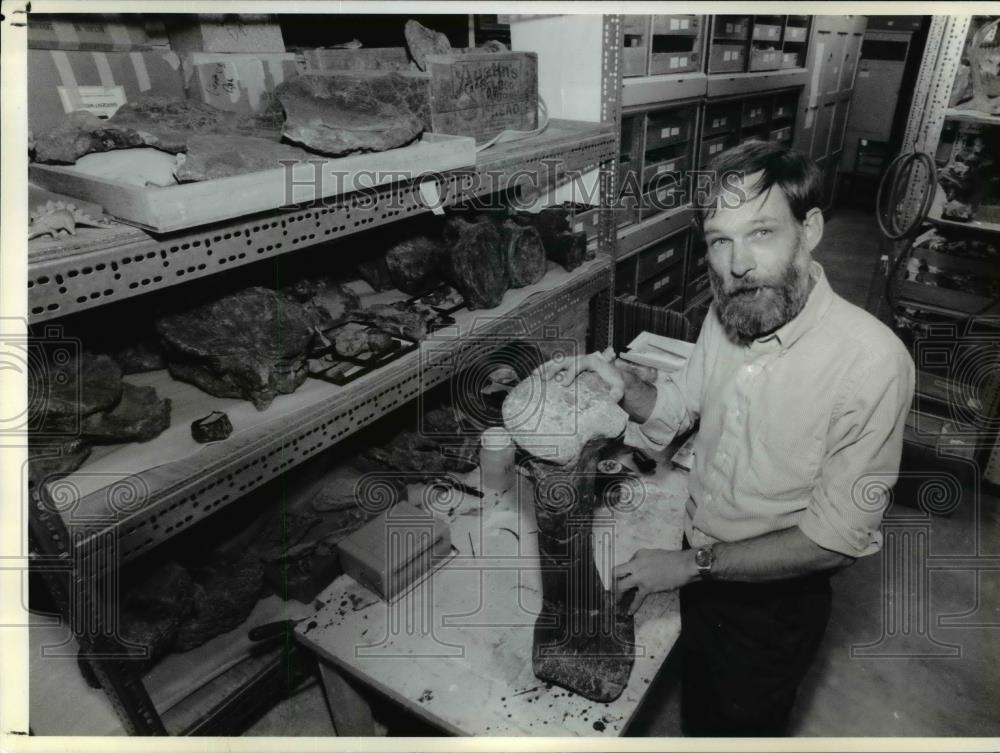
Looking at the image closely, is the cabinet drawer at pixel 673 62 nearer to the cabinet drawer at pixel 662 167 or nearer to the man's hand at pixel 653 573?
the cabinet drawer at pixel 662 167

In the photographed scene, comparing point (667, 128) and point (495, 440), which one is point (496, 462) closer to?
point (495, 440)

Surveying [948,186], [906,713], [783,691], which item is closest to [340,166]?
[783,691]

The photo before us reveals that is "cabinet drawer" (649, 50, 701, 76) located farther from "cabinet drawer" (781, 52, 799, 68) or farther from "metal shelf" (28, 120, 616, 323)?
"metal shelf" (28, 120, 616, 323)

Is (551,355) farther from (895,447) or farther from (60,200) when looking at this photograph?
(60,200)

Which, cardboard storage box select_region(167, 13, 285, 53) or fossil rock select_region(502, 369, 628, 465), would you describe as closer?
fossil rock select_region(502, 369, 628, 465)

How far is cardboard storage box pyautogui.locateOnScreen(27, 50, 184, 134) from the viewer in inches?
49.9

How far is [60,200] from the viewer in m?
1.02

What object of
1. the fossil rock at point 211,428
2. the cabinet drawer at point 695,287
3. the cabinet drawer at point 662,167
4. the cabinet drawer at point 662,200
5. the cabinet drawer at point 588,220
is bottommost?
the cabinet drawer at point 695,287

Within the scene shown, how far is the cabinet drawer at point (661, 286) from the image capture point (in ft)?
11.3

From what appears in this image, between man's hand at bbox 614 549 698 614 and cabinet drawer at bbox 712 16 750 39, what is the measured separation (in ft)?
9.61

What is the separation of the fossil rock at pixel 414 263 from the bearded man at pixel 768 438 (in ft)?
2.26

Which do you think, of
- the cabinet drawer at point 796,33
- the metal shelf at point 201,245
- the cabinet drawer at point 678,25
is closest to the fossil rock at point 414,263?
the metal shelf at point 201,245

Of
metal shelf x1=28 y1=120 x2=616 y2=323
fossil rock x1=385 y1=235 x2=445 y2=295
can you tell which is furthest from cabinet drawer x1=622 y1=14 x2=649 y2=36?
fossil rock x1=385 y1=235 x2=445 y2=295

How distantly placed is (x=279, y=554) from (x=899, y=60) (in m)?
6.82
